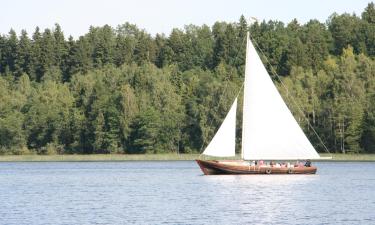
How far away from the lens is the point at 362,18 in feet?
609

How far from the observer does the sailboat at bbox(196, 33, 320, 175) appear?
7606 cm

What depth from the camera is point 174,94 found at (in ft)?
467

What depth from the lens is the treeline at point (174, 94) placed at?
128750 millimetres

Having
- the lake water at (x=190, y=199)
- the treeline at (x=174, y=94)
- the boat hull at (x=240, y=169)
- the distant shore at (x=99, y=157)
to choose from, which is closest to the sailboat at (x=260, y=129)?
the boat hull at (x=240, y=169)

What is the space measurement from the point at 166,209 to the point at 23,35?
136 metres

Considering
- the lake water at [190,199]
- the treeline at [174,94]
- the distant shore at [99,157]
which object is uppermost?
the treeline at [174,94]

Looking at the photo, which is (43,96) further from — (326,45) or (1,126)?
(326,45)

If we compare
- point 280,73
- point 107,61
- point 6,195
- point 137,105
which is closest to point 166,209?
point 6,195

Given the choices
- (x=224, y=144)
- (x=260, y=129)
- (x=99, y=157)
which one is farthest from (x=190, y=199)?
(x=99, y=157)

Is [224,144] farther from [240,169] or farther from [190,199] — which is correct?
[190,199]

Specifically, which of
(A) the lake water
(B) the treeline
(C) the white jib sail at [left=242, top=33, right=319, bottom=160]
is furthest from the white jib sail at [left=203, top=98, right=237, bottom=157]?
(B) the treeline

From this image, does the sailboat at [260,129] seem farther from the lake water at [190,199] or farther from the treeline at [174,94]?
the treeline at [174,94]

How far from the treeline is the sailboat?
144ft

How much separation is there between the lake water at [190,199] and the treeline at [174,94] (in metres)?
41.4
